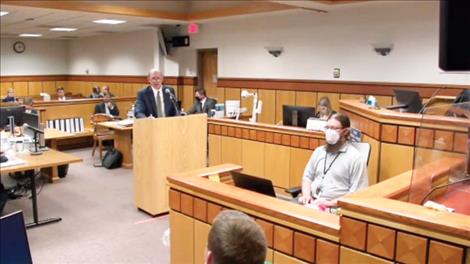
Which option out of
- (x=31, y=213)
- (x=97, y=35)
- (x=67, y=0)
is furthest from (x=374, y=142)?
(x=97, y=35)

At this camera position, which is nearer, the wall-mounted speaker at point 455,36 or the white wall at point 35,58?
the wall-mounted speaker at point 455,36

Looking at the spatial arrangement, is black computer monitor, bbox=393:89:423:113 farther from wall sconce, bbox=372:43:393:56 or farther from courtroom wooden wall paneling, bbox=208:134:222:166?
wall sconce, bbox=372:43:393:56

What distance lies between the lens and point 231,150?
590 cm

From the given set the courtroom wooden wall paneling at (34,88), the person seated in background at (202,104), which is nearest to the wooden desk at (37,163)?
the person seated in background at (202,104)

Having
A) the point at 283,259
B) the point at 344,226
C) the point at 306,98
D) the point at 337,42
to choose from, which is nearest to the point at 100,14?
the point at 306,98

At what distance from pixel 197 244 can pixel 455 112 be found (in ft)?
5.78

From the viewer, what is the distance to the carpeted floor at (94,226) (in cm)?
376

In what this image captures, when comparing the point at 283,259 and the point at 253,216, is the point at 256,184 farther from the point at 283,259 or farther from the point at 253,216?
the point at 283,259

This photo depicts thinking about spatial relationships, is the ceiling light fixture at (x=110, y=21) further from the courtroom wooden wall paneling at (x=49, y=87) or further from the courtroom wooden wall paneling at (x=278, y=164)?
the courtroom wooden wall paneling at (x=49, y=87)

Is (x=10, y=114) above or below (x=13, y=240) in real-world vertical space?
above

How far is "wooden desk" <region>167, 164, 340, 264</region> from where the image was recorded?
6.19 feet

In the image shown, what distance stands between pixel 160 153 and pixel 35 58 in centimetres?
1254

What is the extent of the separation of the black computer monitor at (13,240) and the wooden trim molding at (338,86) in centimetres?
560

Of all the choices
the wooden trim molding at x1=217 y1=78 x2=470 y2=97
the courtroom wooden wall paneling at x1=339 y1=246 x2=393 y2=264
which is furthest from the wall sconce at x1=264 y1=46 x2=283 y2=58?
the courtroom wooden wall paneling at x1=339 y1=246 x2=393 y2=264
